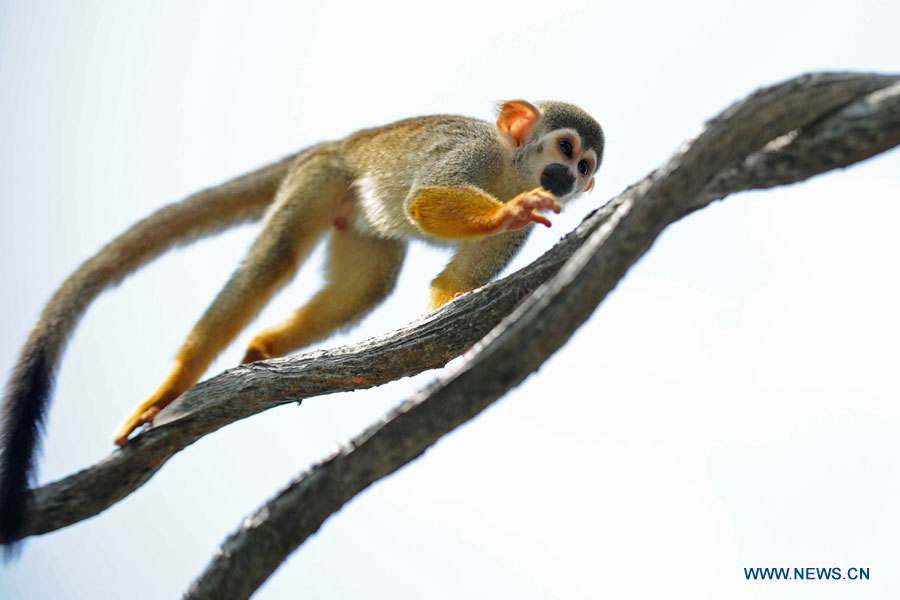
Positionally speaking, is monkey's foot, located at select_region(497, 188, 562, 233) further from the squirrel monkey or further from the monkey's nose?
the monkey's nose

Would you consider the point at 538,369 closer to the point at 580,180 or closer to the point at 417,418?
the point at 417,418

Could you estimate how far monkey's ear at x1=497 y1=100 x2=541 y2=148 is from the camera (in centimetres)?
543

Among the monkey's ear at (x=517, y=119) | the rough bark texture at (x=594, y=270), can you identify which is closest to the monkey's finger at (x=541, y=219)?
the rough bark texture at (x=594, y=270)

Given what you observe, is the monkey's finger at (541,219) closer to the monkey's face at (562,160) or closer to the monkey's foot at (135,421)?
the monkey's face at (562,160)

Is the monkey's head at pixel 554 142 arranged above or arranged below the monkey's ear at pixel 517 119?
below

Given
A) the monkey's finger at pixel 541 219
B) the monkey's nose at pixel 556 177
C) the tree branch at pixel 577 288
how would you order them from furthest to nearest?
1. the monkey's nose at pixel 556 177
2. the monkey's finger at pixel 541 219
3. the tree branch at pixel 577 288

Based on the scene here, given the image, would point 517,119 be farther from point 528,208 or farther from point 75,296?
point 75,296

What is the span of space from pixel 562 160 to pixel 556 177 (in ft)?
0.71

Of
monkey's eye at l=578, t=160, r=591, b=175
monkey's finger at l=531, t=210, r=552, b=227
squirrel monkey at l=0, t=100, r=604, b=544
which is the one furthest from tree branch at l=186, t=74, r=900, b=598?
monkey's eye at l=578, t=160, r=591, b=175

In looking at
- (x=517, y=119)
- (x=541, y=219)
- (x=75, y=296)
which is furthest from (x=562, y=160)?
(x=75, y=296)

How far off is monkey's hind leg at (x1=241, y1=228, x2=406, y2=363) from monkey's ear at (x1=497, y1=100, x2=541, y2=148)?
126cm

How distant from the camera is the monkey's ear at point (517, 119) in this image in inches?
214

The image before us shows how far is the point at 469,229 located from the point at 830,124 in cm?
218

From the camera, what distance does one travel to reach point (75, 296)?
5.14m
